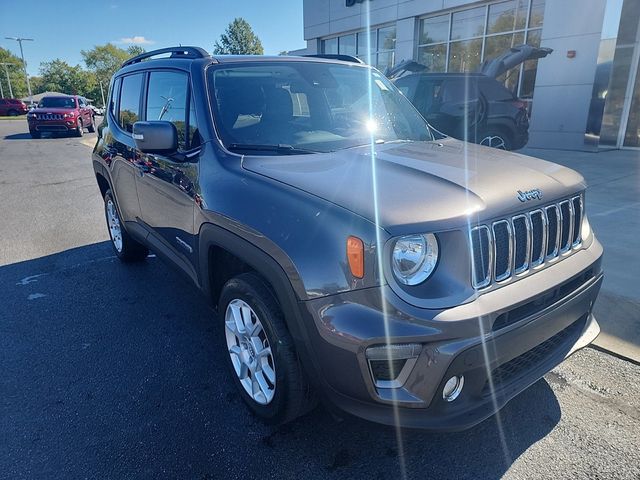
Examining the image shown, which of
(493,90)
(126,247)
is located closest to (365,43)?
(493,90)

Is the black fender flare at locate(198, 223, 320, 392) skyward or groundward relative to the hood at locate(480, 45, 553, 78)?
groundward

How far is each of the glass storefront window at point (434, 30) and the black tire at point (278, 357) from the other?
1547 centimetres

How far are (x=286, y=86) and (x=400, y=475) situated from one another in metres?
2.42

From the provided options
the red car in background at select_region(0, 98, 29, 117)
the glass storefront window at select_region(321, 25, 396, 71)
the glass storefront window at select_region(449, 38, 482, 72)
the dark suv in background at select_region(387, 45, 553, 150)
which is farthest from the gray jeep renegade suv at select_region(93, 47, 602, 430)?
the red car in background at select_region(0, 98, 29, 117)

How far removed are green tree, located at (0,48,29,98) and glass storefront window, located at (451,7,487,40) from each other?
95.0 m

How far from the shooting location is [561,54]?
39.6ft

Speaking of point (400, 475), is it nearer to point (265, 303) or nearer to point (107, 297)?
point (265, 303)

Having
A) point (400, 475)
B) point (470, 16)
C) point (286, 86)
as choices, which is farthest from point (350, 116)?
point (470, 16)

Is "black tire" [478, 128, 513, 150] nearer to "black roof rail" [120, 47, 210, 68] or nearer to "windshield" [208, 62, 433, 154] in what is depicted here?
"windshield" [208, 62, 433, 154]

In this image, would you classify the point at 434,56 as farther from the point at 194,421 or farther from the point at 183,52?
the point at 194,421

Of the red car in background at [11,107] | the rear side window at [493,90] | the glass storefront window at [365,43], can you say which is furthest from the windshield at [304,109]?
the red car in background at [11,107]

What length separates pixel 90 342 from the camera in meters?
3.31

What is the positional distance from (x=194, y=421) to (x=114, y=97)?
342cm

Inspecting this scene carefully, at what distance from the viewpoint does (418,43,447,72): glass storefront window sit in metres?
15.6
